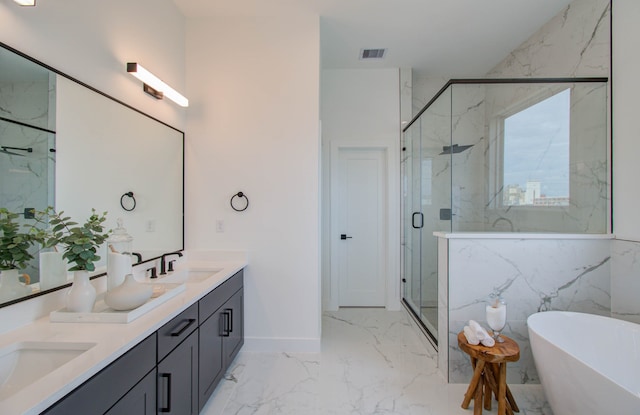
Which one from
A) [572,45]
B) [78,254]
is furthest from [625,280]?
[78,254]

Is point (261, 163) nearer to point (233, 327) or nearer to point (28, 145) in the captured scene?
point (233, 327)

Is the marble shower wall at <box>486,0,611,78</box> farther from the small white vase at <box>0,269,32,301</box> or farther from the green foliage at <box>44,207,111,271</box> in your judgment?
the small white vase at <box>0,269,32,301</box>

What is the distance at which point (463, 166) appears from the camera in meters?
2.54

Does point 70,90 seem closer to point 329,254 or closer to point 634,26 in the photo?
point 329,254

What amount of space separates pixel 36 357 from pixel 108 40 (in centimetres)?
173

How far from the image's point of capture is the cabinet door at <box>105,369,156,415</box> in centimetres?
103

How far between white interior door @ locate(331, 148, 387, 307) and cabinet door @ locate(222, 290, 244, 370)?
1537mm

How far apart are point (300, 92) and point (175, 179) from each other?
4.38ft

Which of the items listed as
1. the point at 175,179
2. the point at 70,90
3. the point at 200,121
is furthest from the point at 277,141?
the point at 70,90

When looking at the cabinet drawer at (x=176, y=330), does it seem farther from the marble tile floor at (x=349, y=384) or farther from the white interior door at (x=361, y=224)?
the white interior door at (x=361, y=224)

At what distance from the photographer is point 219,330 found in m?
1.97

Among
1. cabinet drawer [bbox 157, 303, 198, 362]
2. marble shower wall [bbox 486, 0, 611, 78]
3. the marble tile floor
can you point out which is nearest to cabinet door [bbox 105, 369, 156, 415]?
cabinet drawer [bbox 157, 303, 198, 362]

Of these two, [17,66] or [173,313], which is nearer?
[17,66]

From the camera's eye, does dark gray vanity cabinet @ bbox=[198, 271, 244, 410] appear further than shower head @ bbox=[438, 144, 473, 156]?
No
